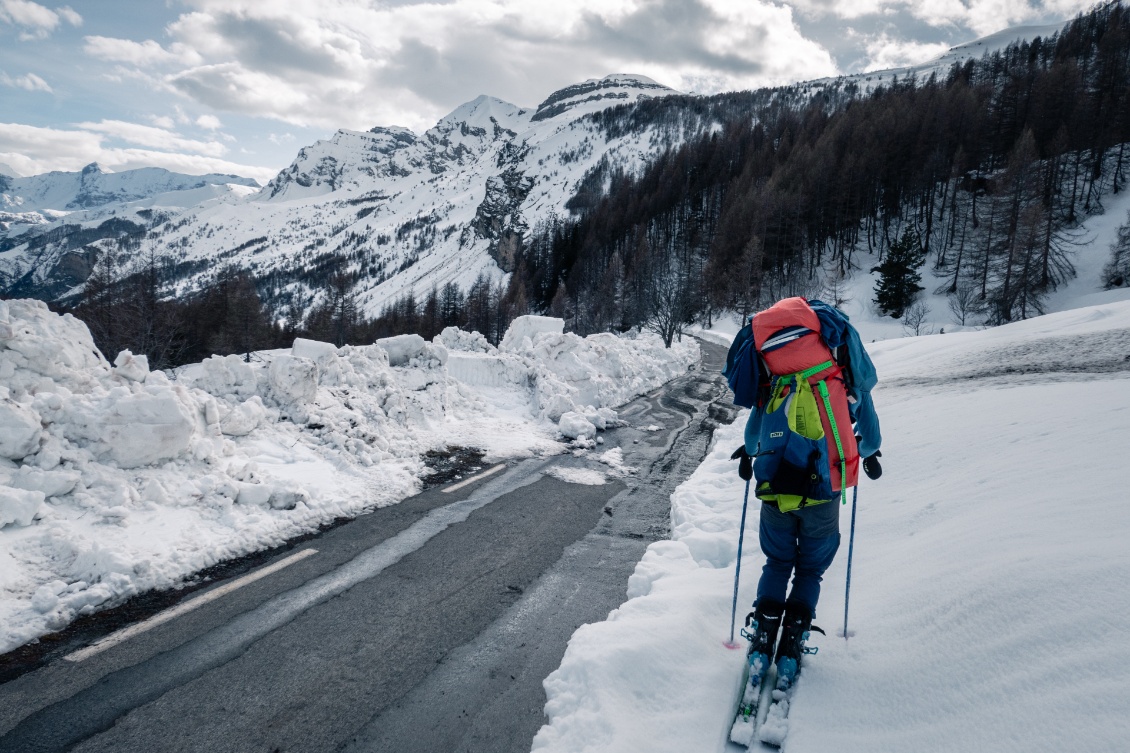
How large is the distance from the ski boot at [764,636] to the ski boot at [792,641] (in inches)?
1.9

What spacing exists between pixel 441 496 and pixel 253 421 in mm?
3039

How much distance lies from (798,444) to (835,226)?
62.7 meters

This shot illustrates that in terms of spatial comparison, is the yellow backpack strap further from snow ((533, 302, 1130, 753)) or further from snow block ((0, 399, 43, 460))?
snow block ((0, 399, 43, 460))

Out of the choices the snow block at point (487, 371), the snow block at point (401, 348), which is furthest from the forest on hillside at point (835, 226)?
the snow block at point (401, 348)

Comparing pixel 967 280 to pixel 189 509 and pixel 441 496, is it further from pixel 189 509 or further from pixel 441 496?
pixel 189 509

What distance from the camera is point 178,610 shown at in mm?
4156

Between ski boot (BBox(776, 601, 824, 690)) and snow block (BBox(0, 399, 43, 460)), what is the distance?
701 cm

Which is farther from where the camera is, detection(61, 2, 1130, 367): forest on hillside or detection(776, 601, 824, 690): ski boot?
detection(61, 2, 1130, 367): forest on hillside

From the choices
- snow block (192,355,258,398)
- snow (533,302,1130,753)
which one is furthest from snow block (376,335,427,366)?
snow (533,302,1130,753)

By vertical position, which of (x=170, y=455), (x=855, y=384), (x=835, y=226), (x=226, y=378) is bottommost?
(x=170, y=455)

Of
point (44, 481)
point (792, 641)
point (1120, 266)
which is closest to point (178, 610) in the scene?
point (44, 481)

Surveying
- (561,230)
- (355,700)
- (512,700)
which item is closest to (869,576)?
(512,700)

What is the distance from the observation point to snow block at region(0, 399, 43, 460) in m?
5.00

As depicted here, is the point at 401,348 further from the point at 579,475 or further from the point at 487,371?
the point at 579,475
